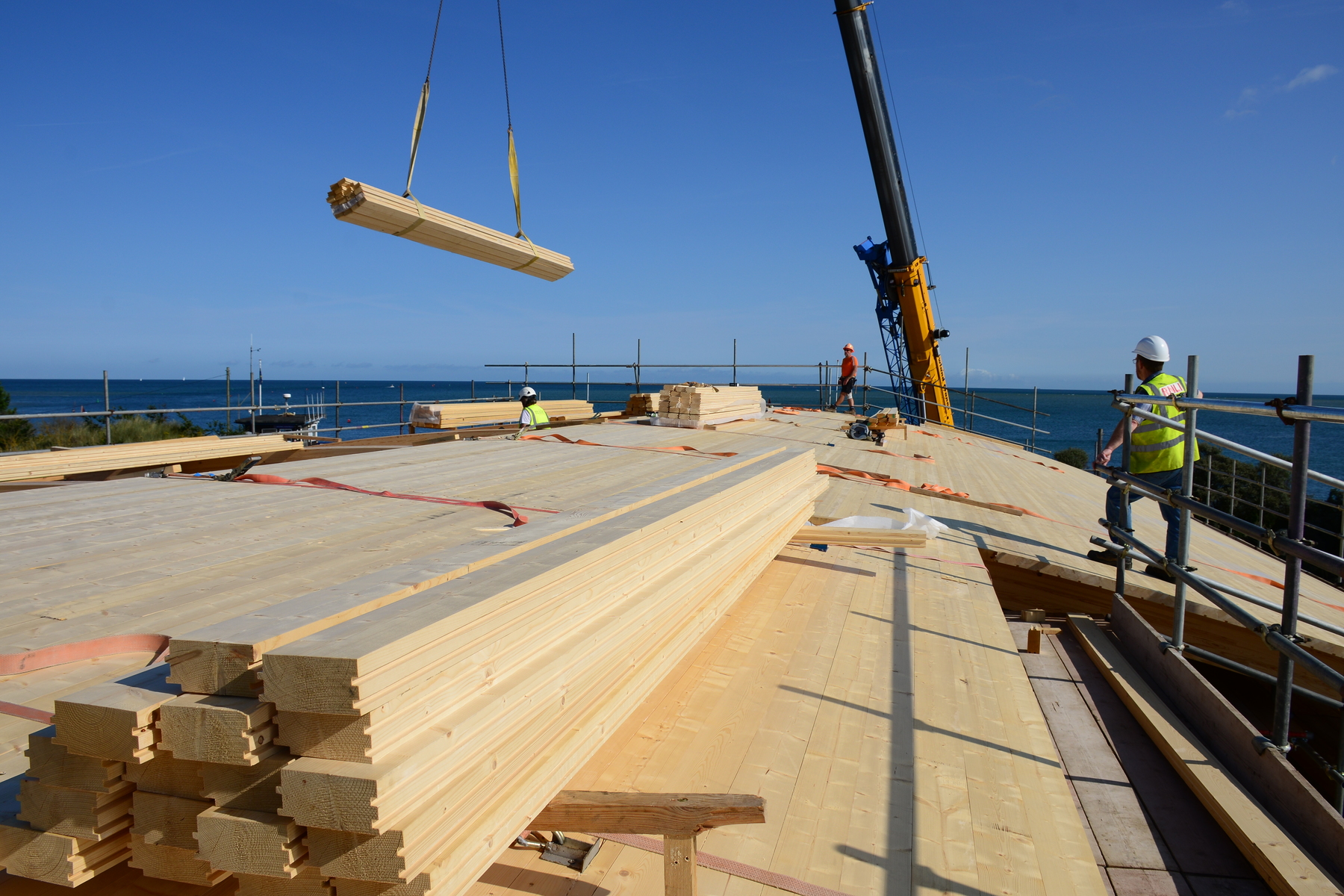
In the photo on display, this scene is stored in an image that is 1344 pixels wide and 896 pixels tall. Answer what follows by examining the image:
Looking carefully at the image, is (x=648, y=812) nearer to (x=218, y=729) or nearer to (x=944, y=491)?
(x=218, y=729)

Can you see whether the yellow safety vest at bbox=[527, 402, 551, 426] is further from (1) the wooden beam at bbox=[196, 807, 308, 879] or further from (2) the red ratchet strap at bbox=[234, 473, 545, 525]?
(1) the wooden beam at bbox=[196, 807, 308, 879]

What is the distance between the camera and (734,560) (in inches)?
164

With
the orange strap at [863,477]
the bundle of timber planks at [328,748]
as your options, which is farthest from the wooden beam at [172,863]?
the orange strap at [863,477]

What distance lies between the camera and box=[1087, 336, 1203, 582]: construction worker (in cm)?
591

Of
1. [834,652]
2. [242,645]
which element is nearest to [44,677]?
[242,645]

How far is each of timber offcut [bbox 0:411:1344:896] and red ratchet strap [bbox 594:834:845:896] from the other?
0.02 metres

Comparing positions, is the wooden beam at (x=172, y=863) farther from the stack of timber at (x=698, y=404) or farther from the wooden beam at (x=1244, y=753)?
the stack of timber at (x=698, y=404)

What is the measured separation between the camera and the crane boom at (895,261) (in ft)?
51.5

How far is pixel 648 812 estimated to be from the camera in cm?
214

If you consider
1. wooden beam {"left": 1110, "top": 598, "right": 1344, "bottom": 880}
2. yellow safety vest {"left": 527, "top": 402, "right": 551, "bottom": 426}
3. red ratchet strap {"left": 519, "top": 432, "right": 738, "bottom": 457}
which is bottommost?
wooden beam {"left": 1110, "top": 598, "right": 1344, "bottom": 880}

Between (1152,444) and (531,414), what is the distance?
7368 millimetres

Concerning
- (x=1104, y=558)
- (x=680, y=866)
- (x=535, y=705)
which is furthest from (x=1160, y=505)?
(x=535, y=705)

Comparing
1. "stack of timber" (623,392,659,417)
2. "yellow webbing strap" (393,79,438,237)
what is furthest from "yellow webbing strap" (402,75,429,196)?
"stack of timber" (623,392,659,417)

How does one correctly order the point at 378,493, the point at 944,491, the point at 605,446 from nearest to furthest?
the point at 378,493
the point at 605,446
the point at 944,491
